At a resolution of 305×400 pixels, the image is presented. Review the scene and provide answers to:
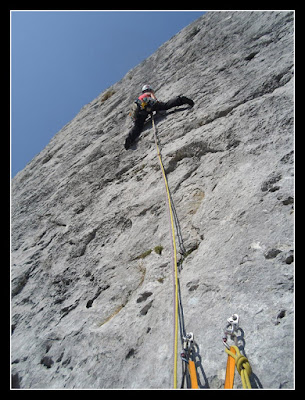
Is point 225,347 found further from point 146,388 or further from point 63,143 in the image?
point 63,143

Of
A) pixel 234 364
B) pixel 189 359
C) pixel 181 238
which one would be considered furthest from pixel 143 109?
pixel 234 364

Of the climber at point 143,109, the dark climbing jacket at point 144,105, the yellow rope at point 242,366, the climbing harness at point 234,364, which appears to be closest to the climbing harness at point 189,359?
the climbing harness at point 234,364

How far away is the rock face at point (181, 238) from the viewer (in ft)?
7.07

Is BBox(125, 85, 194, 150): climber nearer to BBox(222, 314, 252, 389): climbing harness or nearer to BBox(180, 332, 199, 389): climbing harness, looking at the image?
BBox(180, 332, 199, 389): climbing harness

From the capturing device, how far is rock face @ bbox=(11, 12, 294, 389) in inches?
84.8

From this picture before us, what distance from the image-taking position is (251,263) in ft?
7.59

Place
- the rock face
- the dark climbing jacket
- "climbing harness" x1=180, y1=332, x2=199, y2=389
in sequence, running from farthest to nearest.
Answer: the dark climbing jacket
the rock face
"climbing harness" x1=180, y1=332, x2=199, y2=389

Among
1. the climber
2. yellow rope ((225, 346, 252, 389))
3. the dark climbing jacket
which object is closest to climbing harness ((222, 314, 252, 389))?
yellow rope ((225, 346, 252, 389))

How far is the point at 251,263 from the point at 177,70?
5.50 m

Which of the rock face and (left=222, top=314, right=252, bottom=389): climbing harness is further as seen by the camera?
the rock face

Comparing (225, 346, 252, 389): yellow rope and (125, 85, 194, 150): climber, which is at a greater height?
(125, 85, 194, 150): climber

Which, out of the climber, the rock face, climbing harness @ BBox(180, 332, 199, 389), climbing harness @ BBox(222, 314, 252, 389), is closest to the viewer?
climbing harness @ BBox(222, 314, 252, 389)

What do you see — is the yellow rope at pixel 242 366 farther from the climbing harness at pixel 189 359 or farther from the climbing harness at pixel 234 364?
the climbing harness at pixel 189 359

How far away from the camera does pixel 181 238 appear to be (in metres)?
3.05
